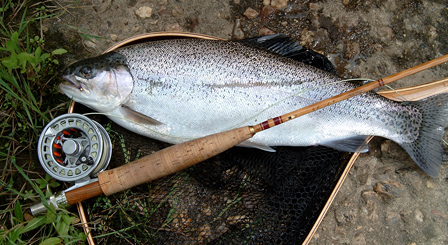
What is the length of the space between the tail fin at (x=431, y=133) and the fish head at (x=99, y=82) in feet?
6.78

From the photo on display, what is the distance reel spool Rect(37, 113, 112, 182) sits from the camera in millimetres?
2066

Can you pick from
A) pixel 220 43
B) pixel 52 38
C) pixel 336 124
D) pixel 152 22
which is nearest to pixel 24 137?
pixel 52 38

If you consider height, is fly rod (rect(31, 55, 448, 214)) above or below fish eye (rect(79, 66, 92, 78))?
below

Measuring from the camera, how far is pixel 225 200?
2.30 m

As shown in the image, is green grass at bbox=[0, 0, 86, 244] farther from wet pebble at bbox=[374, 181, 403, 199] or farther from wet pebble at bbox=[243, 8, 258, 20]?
wet pebble at bbox=[374, 181, 403, 199]

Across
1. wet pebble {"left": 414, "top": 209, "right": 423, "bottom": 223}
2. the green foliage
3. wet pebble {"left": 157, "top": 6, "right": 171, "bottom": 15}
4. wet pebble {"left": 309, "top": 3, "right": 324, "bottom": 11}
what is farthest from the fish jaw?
wet pebble {"left": 414, "top": 209, "right": 423, "bottom": 223}

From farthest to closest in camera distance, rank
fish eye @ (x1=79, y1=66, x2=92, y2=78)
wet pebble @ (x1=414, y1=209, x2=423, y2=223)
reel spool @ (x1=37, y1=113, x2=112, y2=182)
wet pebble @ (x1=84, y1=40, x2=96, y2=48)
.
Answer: wet pebble @ (x1=84, y1=40, x2=96, y2=48) < wet pebble @ (x1=414, y1=209, x2=423, y2=223) < fish eye @ (x1=79, y1=66, x2=92, y2=78) < reel spool @ (x1=37, y1=113, x2=112, y2=182)

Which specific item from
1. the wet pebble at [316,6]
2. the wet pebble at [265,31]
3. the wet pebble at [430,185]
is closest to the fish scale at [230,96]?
the wet pebble at [430,185]

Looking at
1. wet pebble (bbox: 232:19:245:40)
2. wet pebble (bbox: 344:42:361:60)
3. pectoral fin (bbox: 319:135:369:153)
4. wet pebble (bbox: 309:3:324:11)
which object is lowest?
pectoral fin (bbox: 319:135:369:153)

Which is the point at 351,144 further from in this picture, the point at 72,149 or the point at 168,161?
the point at 72,149

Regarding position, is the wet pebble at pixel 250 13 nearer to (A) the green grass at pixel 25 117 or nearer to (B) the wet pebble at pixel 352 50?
(B) the wet pebble at pixel 352 50

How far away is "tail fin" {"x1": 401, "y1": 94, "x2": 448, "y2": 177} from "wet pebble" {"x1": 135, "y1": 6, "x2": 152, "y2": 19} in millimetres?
2208

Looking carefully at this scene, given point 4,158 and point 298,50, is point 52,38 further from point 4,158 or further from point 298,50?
point 298,50

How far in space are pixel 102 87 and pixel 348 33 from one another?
2.10 m
